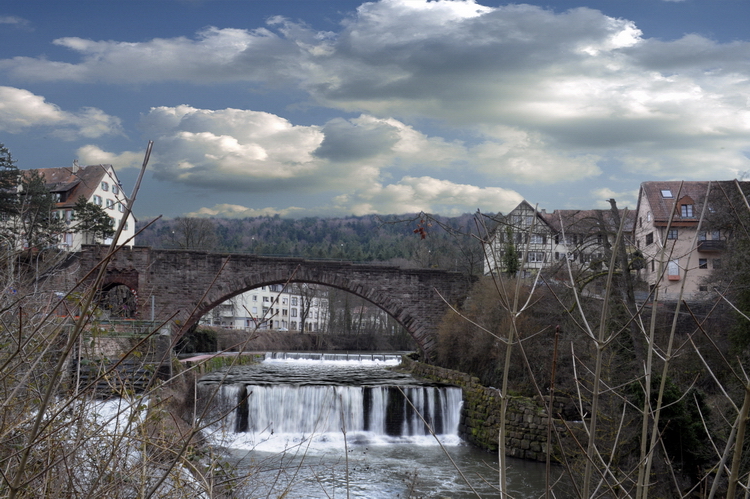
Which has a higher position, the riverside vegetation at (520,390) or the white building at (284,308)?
the riverside vegetation at (520,390)

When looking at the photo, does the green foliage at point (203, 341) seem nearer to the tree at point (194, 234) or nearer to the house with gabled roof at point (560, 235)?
the tree at point (194, 234)

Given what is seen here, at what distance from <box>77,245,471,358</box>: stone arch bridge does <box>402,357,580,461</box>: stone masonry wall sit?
5742 millimetres

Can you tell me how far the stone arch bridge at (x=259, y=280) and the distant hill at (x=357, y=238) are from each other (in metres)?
1.47

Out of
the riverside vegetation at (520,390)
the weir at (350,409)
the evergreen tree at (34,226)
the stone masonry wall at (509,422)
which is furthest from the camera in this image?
the weir at (350,409)

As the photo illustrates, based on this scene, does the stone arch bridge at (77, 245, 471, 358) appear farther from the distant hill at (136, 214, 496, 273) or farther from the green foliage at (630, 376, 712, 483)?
the green foliage at (630, 376, 712, 483)

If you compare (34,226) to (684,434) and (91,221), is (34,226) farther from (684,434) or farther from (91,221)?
(684,434)

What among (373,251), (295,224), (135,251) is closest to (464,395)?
(135,251)

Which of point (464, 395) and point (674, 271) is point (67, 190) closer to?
point (464, 395)

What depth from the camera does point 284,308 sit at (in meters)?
44.3

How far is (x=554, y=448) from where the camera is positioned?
12281mm

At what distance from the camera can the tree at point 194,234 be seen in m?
42.9

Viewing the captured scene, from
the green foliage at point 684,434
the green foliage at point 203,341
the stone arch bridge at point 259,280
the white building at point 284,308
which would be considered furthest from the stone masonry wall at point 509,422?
the green foliage at point 203,341

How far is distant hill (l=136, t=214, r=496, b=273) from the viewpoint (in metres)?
3.67

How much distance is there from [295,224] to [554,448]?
12441 centimetres
